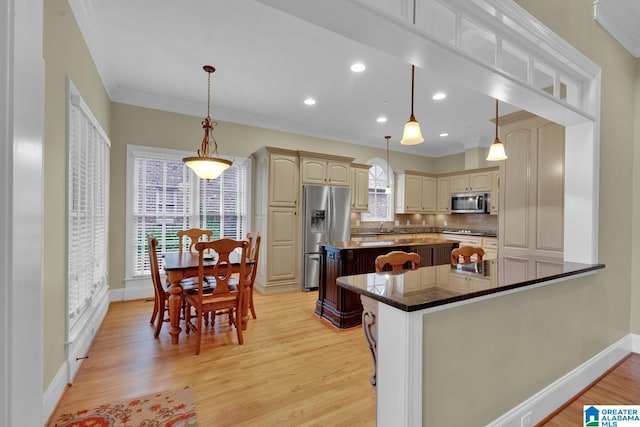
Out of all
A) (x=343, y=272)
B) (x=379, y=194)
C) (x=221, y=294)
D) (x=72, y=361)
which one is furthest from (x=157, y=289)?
(x=379, y=194)

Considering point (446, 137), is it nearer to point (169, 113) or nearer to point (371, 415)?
point (169, 113)

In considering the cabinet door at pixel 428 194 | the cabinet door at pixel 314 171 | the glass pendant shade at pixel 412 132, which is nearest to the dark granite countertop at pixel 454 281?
the glass pendant shade at pixel 412 132

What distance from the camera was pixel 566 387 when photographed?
2.00 metres

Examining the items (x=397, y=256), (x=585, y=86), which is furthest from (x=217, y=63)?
(x=585, y=86)

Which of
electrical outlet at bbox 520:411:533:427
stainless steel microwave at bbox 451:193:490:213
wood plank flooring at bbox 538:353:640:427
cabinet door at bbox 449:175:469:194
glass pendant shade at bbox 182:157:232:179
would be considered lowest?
wood plank flooring at bbox 538:353:640:427

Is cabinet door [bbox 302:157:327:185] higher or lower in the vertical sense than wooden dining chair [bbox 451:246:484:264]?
higher

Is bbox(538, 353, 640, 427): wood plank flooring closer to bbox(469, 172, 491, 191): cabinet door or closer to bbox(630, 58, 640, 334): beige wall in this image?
bbox(630, 58, 640, 334): beige wall

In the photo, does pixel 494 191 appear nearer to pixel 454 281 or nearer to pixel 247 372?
pixel 454 281

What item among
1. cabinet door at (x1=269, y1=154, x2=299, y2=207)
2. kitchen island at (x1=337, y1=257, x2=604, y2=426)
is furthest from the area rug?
cabinet door at (x1=269, y1=154, x2=299, y2=207)

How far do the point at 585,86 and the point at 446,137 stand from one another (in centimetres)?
433

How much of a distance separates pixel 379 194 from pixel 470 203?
2033 mm

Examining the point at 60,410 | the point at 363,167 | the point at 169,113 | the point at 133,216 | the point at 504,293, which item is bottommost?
the point at 60,410

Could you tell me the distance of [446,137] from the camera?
6.57m

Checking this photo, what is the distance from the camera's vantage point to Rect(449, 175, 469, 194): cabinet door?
6.75m
